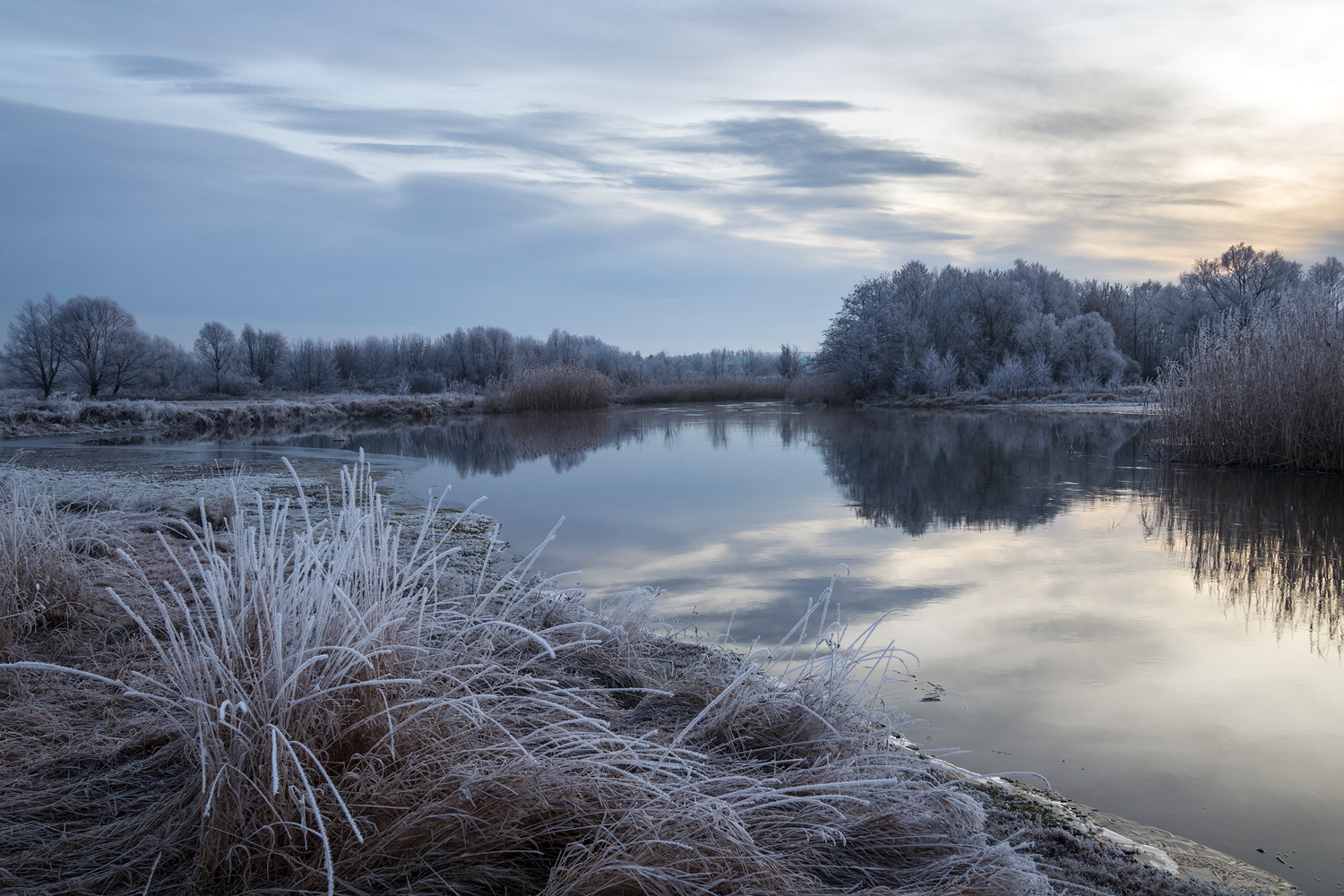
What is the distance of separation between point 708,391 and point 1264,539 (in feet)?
95.1

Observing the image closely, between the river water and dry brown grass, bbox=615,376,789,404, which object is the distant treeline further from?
the river water

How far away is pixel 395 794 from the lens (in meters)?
1.61

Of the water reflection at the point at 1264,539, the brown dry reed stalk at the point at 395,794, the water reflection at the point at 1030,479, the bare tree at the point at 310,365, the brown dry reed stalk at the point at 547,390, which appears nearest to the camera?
the brown dry reed stalk at the point at 395,794

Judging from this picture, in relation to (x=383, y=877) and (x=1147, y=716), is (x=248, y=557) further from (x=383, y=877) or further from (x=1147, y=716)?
(x=1147, y=716)

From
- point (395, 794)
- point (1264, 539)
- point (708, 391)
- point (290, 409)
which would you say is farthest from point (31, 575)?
point (708, 391)

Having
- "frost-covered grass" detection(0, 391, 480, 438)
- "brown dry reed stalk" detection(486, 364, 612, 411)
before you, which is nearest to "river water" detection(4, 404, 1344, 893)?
"frost-covered grass" detection(0, 391, 480, 438)

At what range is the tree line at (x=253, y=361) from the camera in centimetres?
2825

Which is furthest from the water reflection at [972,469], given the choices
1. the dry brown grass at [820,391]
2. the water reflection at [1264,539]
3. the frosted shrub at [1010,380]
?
the dry brown grass at [820,391]

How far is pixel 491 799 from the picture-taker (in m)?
1.68

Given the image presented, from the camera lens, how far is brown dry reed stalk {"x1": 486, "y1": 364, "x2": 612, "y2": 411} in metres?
26.8

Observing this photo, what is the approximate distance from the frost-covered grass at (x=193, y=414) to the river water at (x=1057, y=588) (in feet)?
Answer: 38.5

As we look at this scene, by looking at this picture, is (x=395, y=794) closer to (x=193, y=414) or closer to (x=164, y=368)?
(x=193, y=414)

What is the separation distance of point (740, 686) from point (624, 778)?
0.74 metres

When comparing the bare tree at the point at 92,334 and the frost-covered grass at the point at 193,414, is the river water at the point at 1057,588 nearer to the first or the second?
the frost-covered grass at the point at 193,414
